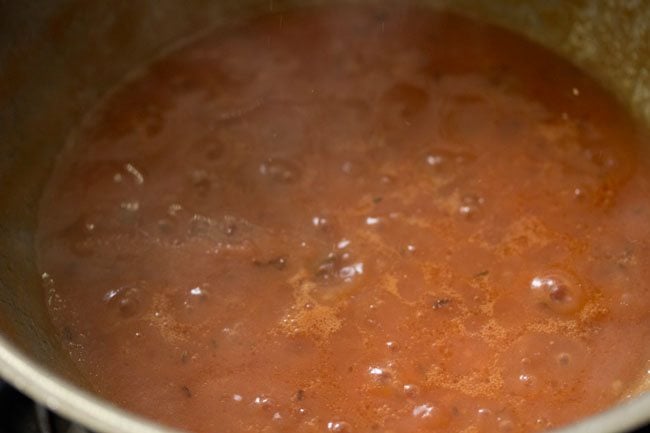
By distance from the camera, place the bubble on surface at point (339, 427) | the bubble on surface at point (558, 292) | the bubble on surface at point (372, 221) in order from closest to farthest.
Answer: the bubble on surface at point (339, 427)
the bubble on surface at point (558, 292)
the bubble on surface at point (372, 221)

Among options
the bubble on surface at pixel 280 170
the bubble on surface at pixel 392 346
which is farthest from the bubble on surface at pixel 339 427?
the bubble on surface at pixel 280 170

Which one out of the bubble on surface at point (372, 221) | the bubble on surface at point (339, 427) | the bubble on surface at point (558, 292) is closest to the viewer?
the bubble on surface at point (339, 427)

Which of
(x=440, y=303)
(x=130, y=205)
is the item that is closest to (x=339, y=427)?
(x=440, y=303)

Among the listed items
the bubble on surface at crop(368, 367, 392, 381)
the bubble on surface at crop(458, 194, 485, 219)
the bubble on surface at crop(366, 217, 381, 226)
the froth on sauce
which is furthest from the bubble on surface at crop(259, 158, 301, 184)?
the bubble on surface at crop(368, 367, 392, 381)

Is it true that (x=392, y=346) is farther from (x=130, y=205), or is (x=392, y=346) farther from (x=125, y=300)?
(x=130, y=205)

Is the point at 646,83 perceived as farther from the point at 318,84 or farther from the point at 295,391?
the point at 295,391

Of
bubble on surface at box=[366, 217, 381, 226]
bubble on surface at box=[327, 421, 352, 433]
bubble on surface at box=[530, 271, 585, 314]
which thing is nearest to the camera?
bubble on surface at box=[327, 421, 352, 433]

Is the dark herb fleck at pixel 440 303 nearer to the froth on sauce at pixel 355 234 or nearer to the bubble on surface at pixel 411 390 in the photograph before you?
the froth on sauce at pixel 355 234

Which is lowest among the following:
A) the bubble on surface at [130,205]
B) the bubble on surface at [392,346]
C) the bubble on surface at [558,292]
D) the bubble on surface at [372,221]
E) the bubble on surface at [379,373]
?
the bubble on surface at [130,205]

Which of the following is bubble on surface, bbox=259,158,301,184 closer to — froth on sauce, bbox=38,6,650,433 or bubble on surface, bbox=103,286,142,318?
froth on sauce, bbox=38,6,650,433

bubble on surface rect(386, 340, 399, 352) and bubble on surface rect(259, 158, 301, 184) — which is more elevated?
bubble on surface rect(259, 158, 301, 184)
